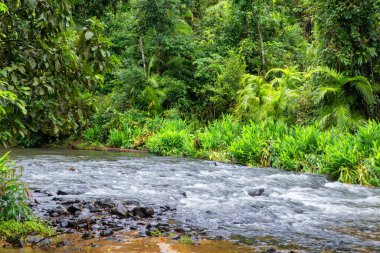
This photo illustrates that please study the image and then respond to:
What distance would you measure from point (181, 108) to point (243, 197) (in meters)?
13.3

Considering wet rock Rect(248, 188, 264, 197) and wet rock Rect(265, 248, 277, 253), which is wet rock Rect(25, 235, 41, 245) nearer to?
wet rock Rect(265, 248, 277, 253)

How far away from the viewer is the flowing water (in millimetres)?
5410

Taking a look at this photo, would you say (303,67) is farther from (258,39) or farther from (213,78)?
(213,78)

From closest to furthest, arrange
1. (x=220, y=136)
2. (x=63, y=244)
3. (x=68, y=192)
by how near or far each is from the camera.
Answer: (x=63, y=244) → (x=68, y=192) → (x=220, y=136)

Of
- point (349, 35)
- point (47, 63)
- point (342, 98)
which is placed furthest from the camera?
point (342, 98)

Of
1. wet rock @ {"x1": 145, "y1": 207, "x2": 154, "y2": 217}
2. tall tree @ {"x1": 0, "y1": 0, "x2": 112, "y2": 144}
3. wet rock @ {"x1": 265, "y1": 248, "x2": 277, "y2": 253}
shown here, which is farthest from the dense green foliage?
wet rock @ {"x1": 265, "y1": 248, "x2": 277, "y2": 253}

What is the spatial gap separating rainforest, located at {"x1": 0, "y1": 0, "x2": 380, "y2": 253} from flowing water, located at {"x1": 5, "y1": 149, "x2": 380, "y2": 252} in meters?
0.07

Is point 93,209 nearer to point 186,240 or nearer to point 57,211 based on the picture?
point 57,211

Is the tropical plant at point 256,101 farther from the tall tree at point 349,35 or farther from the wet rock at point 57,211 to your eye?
the wet rock at point 57,211

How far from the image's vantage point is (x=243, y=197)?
7.89 m

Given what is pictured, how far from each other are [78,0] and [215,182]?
4.90 meters

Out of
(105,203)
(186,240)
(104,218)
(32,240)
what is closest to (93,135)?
(105,203)

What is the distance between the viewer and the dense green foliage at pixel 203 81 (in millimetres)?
4586

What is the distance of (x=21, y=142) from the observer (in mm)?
18688
